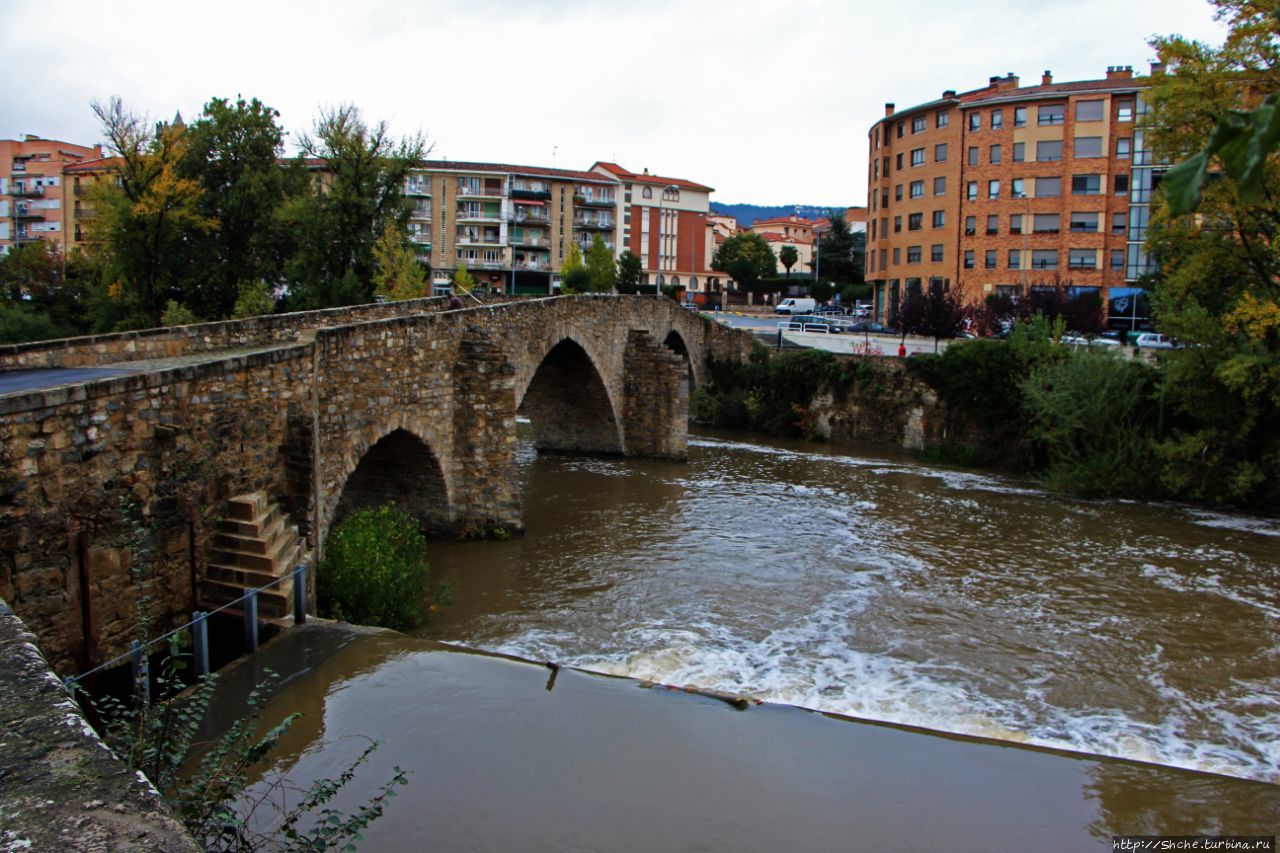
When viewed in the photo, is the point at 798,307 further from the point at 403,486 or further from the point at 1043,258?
the point at 403,486

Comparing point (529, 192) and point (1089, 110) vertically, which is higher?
point (1089, 110)

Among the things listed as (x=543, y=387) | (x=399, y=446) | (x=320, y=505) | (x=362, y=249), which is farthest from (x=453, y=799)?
(x=362, y=249)

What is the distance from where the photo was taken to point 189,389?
29.0ft

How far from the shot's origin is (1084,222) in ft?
147

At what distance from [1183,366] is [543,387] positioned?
14940mm

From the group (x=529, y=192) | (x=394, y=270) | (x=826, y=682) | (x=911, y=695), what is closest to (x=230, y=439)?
(x=826, y=682)

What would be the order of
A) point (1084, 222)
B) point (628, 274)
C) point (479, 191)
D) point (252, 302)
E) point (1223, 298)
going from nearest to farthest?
point (1223, 298) → point (252, 302) → point (1084, 222) → point (628, 274) → point (479, 191)

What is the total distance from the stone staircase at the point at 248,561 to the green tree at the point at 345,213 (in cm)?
2364

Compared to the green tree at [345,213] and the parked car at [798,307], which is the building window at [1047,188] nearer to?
the parked car at [798,307]

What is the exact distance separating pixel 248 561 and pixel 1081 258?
44.1 metres

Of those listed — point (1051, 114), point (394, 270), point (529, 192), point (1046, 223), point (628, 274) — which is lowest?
point (394, 270)

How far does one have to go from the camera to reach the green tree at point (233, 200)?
32875 millimetres

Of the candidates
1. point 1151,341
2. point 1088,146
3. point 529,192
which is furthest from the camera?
point 529,192

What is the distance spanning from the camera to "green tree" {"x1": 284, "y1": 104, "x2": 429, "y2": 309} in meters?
32.1
